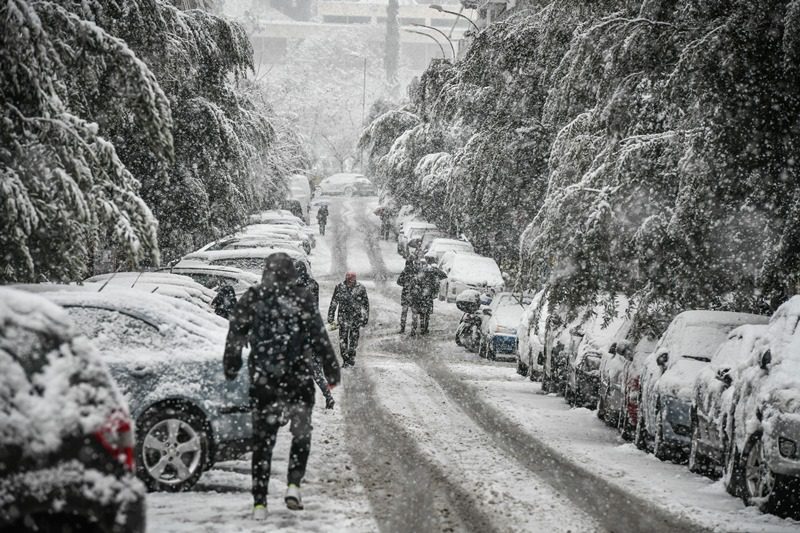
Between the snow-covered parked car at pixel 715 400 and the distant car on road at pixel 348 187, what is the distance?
90631 mm

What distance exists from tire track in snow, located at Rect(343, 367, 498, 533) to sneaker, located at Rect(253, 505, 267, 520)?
2.75ft

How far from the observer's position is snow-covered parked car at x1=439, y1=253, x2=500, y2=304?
35906mm

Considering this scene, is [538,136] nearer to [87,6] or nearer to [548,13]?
[548,13]

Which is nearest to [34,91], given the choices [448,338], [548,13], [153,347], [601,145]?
[153,347]

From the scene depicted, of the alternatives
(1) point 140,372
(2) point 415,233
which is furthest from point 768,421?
(2) point 415,233

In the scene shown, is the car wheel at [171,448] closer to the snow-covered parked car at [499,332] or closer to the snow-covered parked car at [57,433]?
the snow-covered parked car at [57,433]

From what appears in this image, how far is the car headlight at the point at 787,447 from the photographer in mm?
9070

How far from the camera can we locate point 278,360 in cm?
837

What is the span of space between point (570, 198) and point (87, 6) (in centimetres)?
745

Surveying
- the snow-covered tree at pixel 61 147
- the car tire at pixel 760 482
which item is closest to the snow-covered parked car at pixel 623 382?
the car tire at pixel 760 482

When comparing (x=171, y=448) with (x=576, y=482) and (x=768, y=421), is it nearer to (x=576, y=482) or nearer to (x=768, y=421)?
(x=576, y=482)

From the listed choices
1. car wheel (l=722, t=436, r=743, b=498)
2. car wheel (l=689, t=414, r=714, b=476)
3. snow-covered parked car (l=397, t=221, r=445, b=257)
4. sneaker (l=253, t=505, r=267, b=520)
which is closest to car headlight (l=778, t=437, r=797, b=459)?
car wheel (l=722, t=436, r=743, b=498)

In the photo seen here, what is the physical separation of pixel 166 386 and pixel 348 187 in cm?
9330

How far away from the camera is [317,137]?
131750 mm
